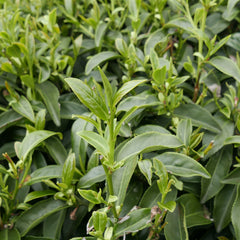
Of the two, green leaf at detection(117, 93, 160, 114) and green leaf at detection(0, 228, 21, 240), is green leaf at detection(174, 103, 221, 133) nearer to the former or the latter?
green leaf at detection(117, 93, 160, 114)

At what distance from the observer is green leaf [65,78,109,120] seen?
2.03 ft

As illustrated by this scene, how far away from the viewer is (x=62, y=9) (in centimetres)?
134

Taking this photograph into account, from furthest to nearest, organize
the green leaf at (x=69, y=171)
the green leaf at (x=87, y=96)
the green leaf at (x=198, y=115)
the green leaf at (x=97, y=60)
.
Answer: the green leaf at (x=97, y=60), the green leaf at (x=198, y=115), the green leaf at (x=69, y=171), the green leaf at (x=87, y=96)

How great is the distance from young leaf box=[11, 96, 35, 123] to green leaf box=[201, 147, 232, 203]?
1.92 ft

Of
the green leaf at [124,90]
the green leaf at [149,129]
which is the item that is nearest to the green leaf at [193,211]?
the green leaf at [149,129]

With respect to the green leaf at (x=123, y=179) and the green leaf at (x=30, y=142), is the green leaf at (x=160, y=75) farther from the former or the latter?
the green leaf at (x=30, y=142)

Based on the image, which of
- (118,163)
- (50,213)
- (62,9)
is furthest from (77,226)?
(62,9)

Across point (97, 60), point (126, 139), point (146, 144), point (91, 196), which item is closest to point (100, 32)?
point (97, 60)

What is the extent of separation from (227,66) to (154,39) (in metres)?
0.30

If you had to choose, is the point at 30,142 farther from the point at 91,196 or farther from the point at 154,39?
the point at 154,39

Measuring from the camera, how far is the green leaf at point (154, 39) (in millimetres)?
1106

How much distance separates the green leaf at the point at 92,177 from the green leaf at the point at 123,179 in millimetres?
44

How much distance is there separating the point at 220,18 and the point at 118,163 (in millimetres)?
858

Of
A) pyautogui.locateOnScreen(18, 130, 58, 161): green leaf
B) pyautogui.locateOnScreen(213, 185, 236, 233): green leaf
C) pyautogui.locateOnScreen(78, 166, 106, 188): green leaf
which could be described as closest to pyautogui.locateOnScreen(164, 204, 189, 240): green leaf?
pyautogui.locateOnScreen(213, 185, 236, 233): green leaf
